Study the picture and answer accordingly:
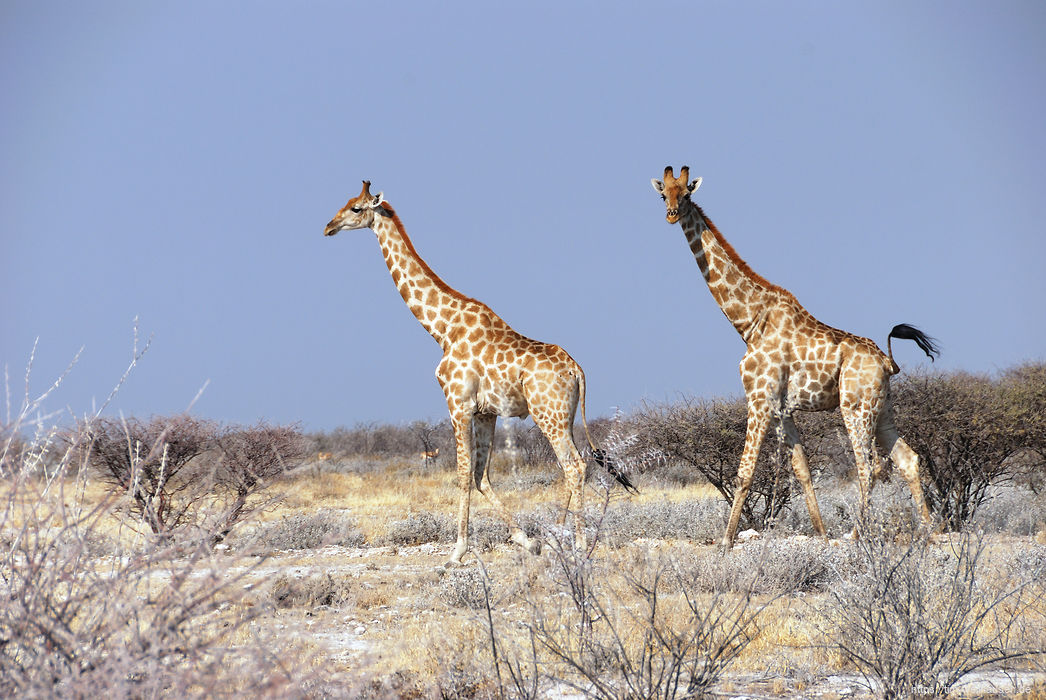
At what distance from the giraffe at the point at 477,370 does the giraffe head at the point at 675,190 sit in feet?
5.64

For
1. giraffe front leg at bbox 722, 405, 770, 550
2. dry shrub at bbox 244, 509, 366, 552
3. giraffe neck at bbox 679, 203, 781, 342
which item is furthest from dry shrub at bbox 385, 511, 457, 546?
giraffe neck at bbox 679, 203, 781, 342

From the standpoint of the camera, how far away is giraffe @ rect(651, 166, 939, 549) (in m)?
8.73

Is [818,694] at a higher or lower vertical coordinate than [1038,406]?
lower

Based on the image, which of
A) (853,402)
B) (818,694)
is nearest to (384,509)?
(853,402)

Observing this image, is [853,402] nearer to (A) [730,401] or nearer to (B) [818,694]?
(B) [818,694]

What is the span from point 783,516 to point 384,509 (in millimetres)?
7566

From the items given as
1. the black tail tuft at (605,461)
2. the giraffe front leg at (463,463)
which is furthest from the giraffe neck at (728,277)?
the giraffe front leg at (463,463)

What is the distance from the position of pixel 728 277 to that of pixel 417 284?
3165 millimetres

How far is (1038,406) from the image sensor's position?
1230cm

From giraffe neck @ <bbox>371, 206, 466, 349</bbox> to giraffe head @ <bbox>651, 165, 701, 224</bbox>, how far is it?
2259 mm

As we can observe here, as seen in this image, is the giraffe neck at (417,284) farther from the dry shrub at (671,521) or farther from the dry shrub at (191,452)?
the dry shrub at (191,452)

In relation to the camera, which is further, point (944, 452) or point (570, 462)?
point (944, 452)

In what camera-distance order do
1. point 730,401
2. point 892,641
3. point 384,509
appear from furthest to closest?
point 384,509, point 730,401, point 892,641

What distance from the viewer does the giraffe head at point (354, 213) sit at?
1016 cm
